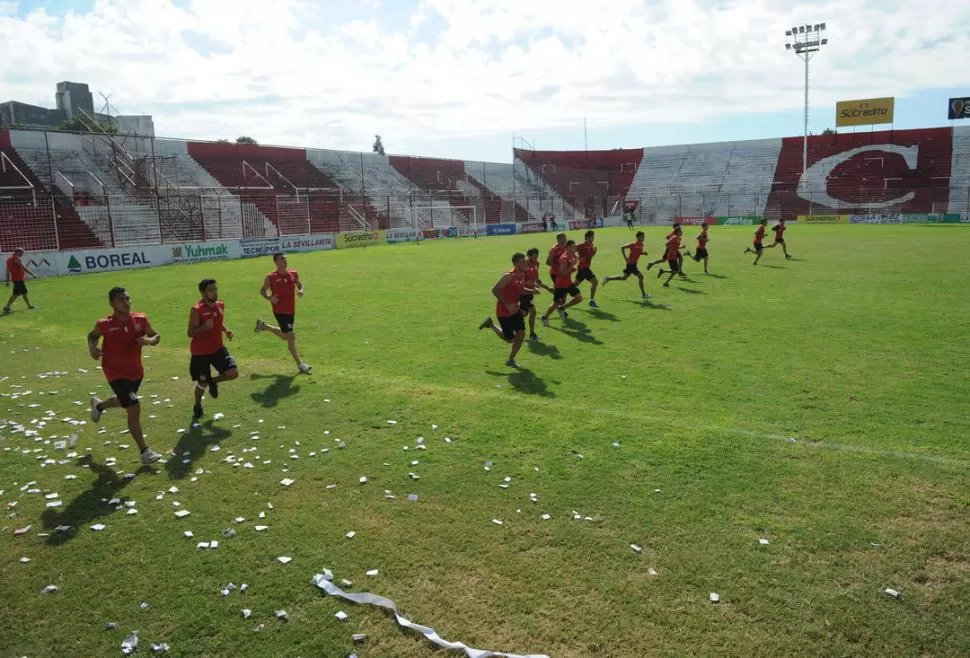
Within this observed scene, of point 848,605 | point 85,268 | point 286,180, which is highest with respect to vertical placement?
point 286,180

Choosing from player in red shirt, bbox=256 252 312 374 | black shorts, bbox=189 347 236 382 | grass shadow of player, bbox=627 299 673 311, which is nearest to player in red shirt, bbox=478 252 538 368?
player in red shirt, bbox=256 252 312 374

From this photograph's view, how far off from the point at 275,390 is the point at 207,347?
153cm

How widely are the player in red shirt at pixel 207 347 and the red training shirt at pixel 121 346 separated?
126 centimetres

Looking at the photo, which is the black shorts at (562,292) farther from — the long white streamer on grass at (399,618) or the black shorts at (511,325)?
the long white streamer on grass at (399,618)

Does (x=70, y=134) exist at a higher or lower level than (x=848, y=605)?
higher

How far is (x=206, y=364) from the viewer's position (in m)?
9.41

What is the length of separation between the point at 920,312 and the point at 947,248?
20.1 meters

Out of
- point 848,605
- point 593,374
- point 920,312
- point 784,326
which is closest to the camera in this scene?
point 848,605

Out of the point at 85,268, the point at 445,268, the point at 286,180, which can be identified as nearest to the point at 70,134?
the point at 286,180

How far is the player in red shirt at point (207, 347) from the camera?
9203mm

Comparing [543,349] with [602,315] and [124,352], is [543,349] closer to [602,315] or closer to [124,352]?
[602,315]

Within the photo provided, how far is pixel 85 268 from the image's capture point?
97.8 feet

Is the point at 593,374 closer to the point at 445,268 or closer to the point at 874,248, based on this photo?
the point at 445,268

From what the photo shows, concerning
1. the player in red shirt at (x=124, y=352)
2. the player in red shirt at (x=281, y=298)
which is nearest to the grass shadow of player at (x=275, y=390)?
the player in red shirt at (x=281, y=298)
